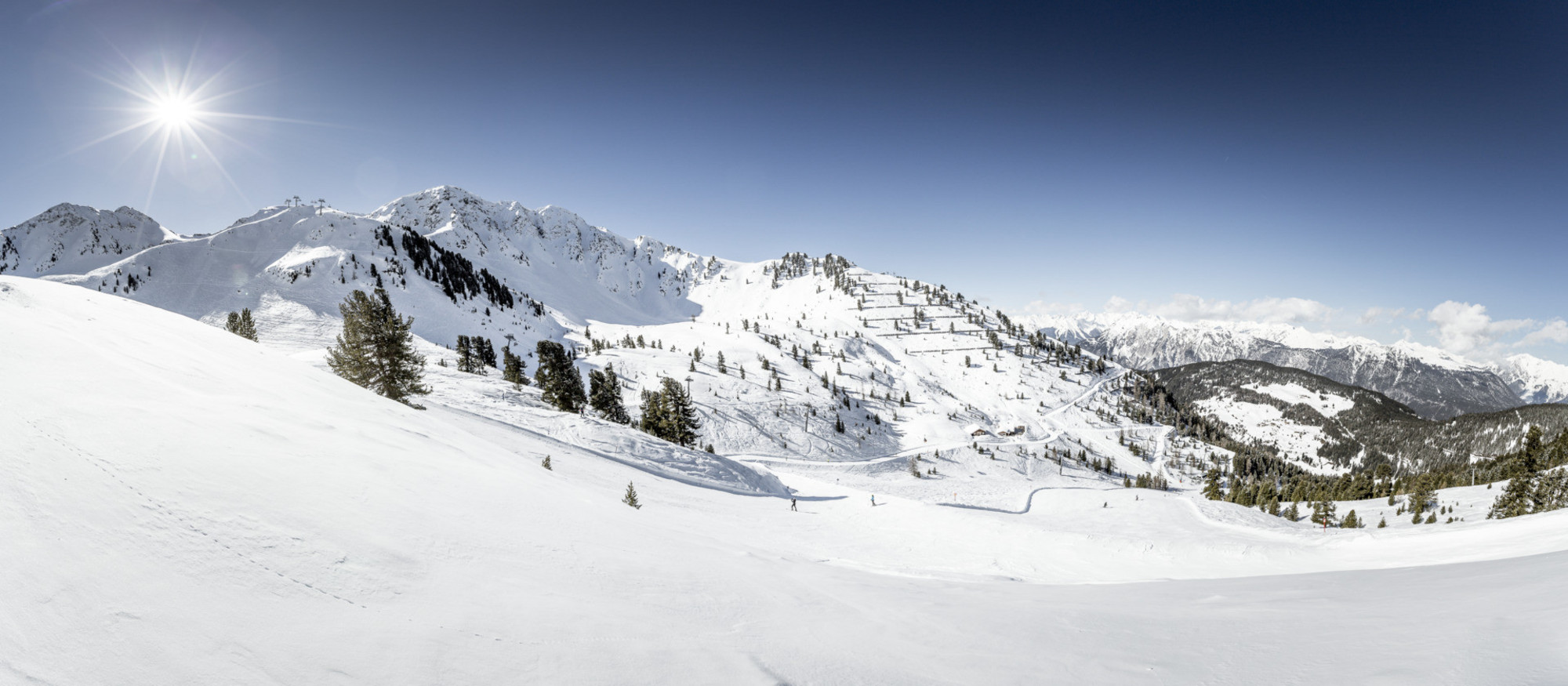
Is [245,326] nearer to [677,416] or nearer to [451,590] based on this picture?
[677,416]

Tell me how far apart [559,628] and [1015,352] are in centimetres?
18052

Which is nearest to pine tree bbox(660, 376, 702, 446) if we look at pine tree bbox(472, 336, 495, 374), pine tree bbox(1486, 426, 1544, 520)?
pine tree bbox(472, 336, 495, 374)

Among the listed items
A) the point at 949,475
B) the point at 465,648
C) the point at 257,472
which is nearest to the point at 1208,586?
the point at 465,648

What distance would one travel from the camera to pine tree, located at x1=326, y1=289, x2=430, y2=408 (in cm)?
3044

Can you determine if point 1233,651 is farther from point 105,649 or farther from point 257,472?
point 257,472

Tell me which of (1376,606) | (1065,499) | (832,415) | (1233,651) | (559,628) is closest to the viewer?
(559,628)

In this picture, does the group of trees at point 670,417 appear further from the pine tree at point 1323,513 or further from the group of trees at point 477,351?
the pine tree at point 1323,513

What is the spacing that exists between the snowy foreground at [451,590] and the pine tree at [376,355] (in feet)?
65.1

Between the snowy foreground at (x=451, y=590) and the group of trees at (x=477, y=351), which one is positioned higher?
the group of trees at (x=477, y=351)

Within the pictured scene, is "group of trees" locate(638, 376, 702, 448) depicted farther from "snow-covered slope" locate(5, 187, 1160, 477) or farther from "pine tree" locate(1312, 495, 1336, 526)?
"pine tree" locate(1312, 495, 1336, 526)

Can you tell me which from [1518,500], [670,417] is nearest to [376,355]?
[670,417]

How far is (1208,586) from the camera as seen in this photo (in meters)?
8.68

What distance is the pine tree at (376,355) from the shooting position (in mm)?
30438

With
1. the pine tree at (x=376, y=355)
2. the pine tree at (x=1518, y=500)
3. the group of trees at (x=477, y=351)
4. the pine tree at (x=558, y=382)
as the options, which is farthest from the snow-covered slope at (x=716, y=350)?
the pine tree at (x=1518, y=500)
